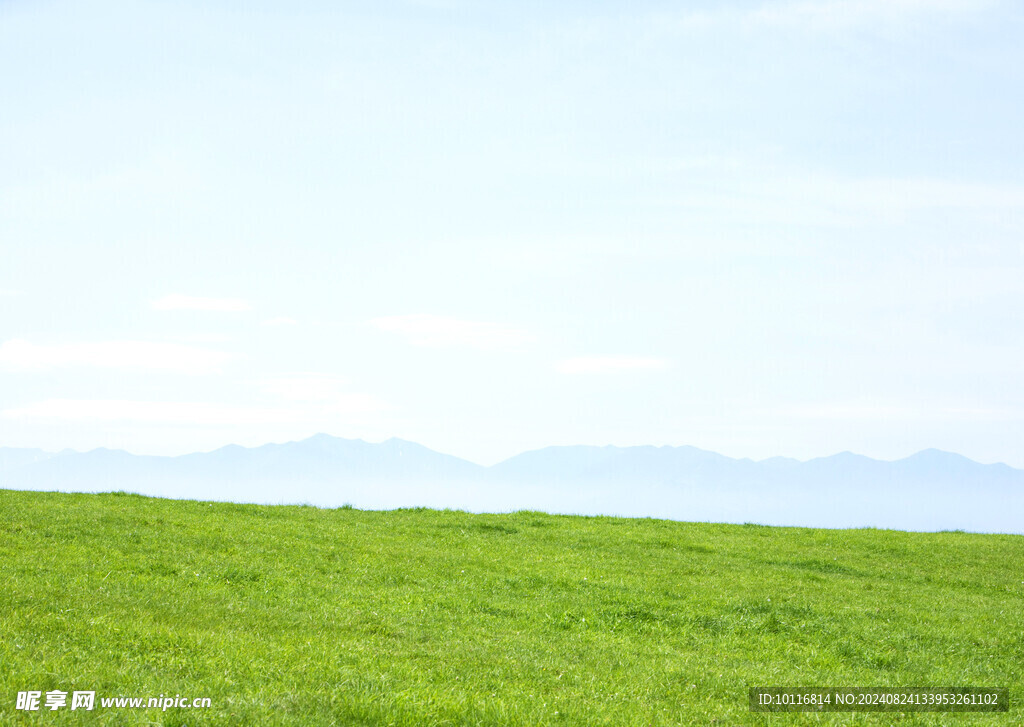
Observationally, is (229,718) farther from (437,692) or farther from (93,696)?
(437,692)

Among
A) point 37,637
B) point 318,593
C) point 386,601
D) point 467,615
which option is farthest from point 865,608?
point 37,637

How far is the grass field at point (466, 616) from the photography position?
40.3 feet

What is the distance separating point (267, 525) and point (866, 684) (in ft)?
70.5

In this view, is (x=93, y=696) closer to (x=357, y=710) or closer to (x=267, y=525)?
(x=357, y=710)

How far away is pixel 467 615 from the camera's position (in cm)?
2009

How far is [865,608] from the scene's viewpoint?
23906 millimetres

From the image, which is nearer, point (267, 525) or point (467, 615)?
point (467, 615)

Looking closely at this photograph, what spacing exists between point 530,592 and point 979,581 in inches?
723

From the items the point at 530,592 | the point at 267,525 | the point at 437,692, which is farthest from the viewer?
the point at 267,525

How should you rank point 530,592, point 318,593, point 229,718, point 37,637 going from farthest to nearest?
point 530,592, point 318,593, point 37,637, point 229,718

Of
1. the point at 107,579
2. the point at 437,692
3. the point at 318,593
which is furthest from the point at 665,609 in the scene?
the point at 107,579

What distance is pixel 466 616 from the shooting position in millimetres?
19938

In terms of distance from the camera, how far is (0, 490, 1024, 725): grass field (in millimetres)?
12297

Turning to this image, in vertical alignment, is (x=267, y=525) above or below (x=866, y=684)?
above
